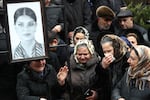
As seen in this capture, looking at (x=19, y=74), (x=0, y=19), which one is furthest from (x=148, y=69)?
(x=0, y=19)

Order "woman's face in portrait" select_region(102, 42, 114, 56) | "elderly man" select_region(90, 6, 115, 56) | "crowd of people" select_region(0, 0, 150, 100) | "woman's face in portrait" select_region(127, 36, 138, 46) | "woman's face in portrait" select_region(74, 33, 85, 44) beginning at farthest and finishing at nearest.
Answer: "elderly man" select_region(90, 6, 115, 56), "woman's face in portrait" select_region(74, 33, 85, 44), "woman's face in portrait" select_region(127, 36, 138, 46), "woman's face in portrait" select_region(102, 42, 114, 56), "crowd of people" select_region(0, 0, 150, 100)

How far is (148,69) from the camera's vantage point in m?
5.04

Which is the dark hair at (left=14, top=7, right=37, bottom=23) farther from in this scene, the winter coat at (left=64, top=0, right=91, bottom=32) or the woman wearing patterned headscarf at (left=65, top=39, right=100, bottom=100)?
the winter coat at (left=64, top=0, right=91, bottom=32)

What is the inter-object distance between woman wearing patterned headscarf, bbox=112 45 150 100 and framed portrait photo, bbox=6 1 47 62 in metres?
0.97

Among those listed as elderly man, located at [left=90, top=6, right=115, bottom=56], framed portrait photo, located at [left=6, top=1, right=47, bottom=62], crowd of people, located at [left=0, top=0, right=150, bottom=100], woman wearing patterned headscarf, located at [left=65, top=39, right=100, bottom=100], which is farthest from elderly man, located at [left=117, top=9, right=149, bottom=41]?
framed portrait photo, located at [left=6, top=1, right=47, bottom=62]

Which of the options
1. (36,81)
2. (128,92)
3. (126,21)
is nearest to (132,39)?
(126,21)

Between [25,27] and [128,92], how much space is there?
1.34 meters

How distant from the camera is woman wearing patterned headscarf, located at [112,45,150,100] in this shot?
197 inches

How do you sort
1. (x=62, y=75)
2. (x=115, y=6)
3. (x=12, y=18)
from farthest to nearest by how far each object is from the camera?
(x=115, y=6)
(x=62, y=75)
(x=12, y=18)

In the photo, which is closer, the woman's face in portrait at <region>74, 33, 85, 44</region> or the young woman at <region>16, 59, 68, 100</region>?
the young woman at <region>16, 59, 68, 100</region>

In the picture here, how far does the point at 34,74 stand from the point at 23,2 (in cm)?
81

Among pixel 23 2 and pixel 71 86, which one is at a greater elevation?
pixel 23 2

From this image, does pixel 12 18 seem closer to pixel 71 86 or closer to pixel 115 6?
pixel 71 86

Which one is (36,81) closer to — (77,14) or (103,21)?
(103,21)
